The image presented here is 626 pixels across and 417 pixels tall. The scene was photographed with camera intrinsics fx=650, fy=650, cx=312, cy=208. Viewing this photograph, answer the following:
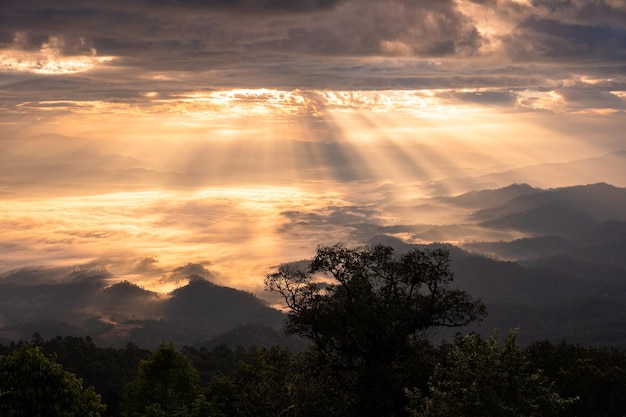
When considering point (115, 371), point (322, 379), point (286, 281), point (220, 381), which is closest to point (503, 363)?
point (322, 379)

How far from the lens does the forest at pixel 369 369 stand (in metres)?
33.5

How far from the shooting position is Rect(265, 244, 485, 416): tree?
48.1 meters

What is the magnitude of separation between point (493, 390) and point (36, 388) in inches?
1022

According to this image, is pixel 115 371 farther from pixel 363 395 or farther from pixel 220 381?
pixel 363 395

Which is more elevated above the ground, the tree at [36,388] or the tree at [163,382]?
the tree at [36,388]

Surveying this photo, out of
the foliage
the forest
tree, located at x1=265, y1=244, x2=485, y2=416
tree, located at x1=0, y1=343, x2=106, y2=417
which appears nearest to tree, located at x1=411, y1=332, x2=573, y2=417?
the forest

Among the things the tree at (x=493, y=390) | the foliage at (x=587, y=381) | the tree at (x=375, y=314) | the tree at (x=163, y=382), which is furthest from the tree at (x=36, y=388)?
the foliage at (x=587, y=381)

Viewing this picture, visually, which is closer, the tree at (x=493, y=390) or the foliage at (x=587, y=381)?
the tree at (x=493, y=390)

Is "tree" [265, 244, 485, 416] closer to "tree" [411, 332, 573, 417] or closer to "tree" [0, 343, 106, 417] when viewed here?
"tree" [411, 332, 573, 417]

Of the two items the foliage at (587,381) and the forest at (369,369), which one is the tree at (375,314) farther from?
the foliage at (587,381)

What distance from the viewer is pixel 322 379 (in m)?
45.3

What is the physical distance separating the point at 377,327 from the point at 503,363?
16959 millimetres

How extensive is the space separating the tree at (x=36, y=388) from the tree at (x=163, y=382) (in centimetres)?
2084

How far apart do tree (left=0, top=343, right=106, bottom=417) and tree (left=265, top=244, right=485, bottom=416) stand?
61.0 feet
